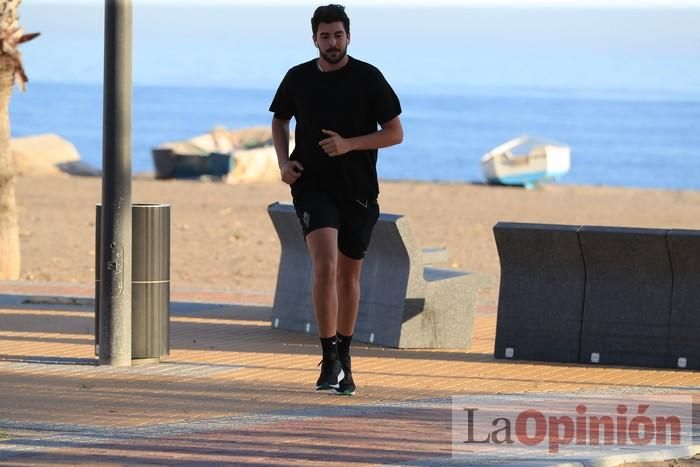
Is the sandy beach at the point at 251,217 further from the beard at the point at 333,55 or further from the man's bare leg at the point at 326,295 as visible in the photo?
the beard at the point at 333,55

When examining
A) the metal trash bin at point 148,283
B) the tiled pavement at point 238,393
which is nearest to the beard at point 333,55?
the tiled pavement at point 238,393

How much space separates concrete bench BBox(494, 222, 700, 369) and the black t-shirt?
7.43ft

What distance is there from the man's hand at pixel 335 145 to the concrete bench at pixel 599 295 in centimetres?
252

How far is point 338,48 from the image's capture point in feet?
26.0

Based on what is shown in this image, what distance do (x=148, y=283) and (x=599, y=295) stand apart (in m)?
3.04

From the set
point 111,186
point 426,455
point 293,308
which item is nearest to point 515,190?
point 293,308

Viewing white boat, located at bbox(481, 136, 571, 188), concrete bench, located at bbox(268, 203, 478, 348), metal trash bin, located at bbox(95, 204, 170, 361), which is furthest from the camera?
white boat, located at bbox(481, 136, 571, 188)

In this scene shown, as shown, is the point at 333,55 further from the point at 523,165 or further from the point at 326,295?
the point at 523,165

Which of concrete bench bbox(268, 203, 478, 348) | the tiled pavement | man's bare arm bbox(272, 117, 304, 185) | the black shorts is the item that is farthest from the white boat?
the black shorts

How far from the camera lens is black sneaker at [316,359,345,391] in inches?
320

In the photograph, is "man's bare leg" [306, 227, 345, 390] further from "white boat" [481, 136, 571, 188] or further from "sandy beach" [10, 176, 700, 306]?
"white boat" [481, 136, 571, 188]

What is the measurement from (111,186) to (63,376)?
126cm

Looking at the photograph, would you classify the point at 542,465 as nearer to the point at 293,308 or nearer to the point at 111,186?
the point at 111,186

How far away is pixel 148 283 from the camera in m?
9.37
